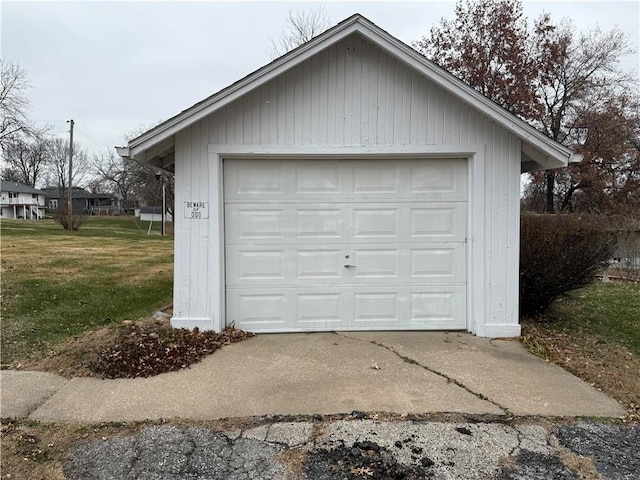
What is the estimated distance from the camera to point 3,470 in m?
3.09

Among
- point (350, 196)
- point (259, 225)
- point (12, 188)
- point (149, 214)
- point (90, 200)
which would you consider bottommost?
point (259, 225)

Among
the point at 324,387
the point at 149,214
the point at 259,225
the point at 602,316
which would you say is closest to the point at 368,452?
the point at 324,387

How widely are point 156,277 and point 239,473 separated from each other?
32.4 ft

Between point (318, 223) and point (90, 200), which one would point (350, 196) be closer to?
point (318, 223)

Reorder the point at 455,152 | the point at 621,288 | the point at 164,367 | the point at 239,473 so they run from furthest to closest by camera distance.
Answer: the point at 621,288
the point at 455,152
the point at 164,367
the point at 239,473

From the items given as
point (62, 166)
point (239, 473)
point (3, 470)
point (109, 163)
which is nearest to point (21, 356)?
point (3, 470)

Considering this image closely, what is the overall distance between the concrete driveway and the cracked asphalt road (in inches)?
11.2

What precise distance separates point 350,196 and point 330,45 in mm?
1903

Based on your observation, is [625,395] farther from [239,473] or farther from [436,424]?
[239,473]

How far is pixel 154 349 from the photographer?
548 centimetres

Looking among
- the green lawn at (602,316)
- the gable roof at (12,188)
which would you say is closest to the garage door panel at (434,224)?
the green lawn at (602,316)

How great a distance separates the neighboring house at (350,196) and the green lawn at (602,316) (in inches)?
76.0

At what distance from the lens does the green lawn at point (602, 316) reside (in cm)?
709

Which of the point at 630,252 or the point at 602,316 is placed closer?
the point at 602,316
